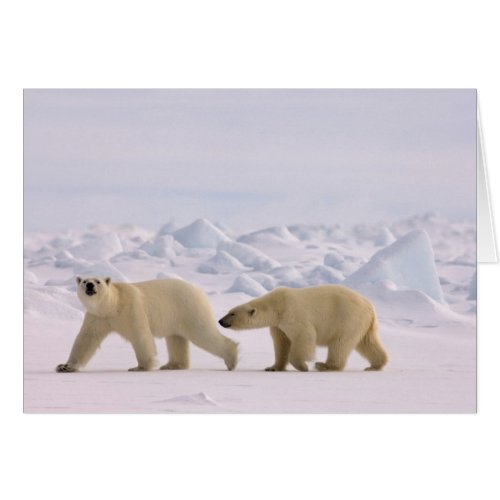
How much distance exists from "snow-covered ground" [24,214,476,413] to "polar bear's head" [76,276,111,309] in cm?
60

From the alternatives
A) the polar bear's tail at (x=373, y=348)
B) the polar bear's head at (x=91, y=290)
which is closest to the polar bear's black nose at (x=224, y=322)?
the polar bear's head at (x=91, y=290)

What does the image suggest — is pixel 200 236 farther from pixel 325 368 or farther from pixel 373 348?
pixel 373 348

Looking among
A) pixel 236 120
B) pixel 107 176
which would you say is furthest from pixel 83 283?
pixel 236 120

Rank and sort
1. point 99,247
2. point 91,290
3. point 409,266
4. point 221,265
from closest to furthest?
point 91,290 < point 409,266 < point 99,247 < point 221,265

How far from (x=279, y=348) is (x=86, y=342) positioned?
1578mm

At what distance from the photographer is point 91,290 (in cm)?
968

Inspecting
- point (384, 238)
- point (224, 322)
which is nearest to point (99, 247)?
point (224, 322)

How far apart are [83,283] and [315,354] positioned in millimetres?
1968

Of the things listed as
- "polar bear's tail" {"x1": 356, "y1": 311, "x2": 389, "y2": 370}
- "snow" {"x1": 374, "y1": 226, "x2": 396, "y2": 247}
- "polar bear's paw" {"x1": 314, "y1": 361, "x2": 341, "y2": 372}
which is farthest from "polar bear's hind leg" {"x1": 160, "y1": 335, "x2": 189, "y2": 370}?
"snow" {"x1": 374, "y1": 226, "x2": 396, "y2": 247}

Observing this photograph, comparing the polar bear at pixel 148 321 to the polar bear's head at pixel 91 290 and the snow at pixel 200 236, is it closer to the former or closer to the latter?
the polar bear's head at pixel 91 290

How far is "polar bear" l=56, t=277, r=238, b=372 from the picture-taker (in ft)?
32.1

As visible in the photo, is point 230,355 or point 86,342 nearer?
point 86,342

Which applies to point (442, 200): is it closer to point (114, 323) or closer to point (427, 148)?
point (427, 148)

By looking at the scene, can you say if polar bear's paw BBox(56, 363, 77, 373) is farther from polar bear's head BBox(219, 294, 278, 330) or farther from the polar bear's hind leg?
polar bear's head BBox(219, 294, 278, 330)
